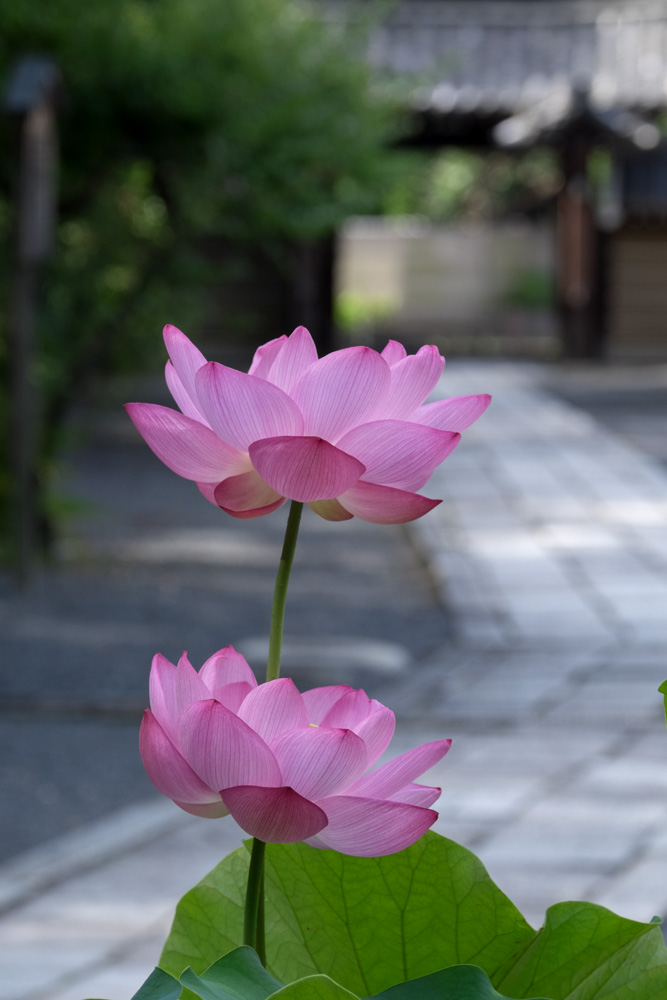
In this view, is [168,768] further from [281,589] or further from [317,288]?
[317,288]

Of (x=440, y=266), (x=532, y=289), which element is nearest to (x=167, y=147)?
(x=532, y=289)

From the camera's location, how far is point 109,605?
5.08 metres

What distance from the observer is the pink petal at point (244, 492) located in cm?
51

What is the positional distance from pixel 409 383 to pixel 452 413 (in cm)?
2

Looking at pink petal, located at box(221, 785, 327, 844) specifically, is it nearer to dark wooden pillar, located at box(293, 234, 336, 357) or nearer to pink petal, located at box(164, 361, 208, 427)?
pink petal, located at box(164, 361, 208, 427)

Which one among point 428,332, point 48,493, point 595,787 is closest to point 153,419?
point 595,787

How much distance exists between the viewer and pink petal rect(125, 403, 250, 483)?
0.49 meters

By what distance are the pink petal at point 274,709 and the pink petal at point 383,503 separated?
0.24ft

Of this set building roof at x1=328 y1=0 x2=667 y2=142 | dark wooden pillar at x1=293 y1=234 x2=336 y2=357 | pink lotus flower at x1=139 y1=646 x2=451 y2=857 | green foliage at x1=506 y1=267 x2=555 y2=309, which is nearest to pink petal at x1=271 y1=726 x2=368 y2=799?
pink lotus flower at x1=139 y1=646 x2=451 y2=857

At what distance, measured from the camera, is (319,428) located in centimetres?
49

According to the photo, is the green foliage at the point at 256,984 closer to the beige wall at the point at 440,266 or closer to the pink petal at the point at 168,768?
the pink petal at the point at 168,768

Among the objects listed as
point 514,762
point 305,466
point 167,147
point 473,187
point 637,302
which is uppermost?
point 473,187

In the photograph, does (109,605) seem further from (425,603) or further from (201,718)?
(201,718)

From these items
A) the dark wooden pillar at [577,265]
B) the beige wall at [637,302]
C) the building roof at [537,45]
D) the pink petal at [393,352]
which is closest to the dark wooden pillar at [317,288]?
the building roof at [537,45]
